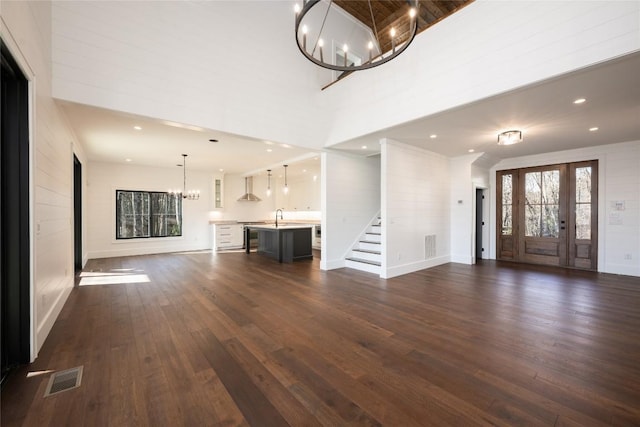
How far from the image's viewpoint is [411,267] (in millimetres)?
5680

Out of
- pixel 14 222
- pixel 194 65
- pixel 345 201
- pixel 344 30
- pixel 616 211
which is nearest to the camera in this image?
pixel 14 222

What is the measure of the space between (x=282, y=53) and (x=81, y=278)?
19.2ft

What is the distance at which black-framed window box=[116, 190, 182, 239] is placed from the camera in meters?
8.02

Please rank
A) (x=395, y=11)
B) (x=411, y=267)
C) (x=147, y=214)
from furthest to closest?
(x=147, y=214), (x=395, y=11), (x=411, y=267)

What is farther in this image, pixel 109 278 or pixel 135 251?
pixel 135 251

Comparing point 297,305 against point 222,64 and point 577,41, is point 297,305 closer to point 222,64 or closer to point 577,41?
point 222,64

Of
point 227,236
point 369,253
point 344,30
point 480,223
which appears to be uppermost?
point 344,30

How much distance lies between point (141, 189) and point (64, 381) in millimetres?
7544

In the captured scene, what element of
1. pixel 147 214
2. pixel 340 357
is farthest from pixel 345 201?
pixel 147 214

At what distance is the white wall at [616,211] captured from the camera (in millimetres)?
5293

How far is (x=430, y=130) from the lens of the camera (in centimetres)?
465

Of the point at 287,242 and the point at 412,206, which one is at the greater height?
the point at 412,206

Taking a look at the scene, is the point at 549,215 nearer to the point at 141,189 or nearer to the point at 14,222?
the point at 14,222

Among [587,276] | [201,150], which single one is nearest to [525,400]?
[587,276]
